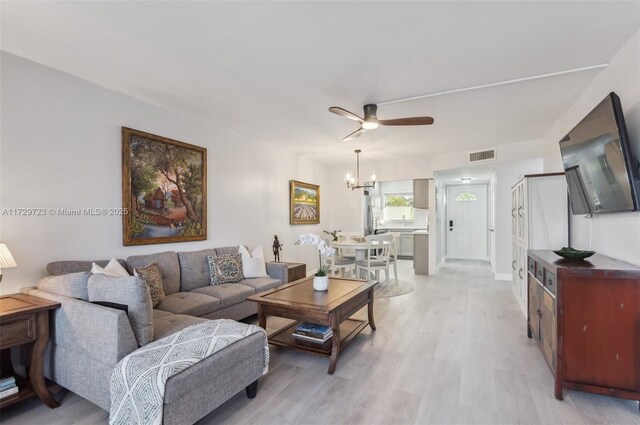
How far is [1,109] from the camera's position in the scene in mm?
2338

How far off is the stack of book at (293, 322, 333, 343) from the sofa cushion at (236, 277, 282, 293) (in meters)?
0.93

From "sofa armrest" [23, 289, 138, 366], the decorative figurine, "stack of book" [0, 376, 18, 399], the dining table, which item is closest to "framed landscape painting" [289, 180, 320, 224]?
the decorative figurine

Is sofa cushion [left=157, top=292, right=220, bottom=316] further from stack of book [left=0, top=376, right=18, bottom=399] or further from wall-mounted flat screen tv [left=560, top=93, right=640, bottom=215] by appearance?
wall-mounted flat screen tv [left=560, top=93, right=640, bottom=215]

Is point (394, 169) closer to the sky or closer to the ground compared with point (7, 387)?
closer to the sky

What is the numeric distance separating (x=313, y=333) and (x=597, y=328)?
80.8 inches

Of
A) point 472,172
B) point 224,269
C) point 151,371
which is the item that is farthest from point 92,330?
point 472,172

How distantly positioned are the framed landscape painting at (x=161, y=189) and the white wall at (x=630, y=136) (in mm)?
4120

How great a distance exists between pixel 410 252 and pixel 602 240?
20.5 ft

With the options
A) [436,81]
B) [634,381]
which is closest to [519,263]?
[634,381]

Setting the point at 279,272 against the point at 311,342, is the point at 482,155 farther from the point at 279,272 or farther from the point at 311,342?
the point at 311,342

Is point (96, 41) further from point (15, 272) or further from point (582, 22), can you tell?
point (582, 22)

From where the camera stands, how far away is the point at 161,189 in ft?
11.4

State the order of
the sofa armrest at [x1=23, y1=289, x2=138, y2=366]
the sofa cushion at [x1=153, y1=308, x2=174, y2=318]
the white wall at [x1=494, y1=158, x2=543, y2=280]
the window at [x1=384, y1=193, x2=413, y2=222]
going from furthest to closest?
1. the window at [x1=384, y1=193, x2=413, y2=222]
2. the white wall at [x1=494, y1=158, x2=543, y2=280]
3. the sofa cushion at [x1=153, y1=308, x2=174, y2=318]
4. the sofa armrest at [x1=23, y1=289, x2=138, y2=366]

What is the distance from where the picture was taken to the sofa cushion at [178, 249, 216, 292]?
350cm
